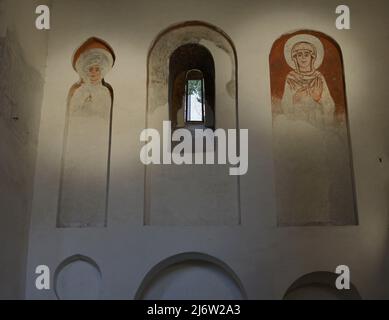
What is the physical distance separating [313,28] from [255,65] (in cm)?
111

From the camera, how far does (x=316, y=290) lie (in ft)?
22.9

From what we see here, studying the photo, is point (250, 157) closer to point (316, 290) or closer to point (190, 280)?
point (190, 280)

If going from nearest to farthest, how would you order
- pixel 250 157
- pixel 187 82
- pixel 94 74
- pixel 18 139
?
pixel 18 139
pixel 250 157
pixel 94 74
pixel 187 82

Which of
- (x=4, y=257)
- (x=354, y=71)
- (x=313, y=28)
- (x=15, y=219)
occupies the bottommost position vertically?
(x=4, y=257)

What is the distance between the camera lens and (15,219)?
6.69m

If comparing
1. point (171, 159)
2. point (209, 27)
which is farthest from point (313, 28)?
point (171, 159)

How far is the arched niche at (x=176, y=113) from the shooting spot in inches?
284

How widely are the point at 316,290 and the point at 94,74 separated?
15.2 ft

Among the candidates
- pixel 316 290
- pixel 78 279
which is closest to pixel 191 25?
pixel 78 279

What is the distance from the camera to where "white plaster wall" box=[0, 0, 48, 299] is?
643 centimetres

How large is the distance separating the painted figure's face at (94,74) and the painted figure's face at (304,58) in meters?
3.13

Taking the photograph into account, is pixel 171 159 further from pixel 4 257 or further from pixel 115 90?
pixel 4 257

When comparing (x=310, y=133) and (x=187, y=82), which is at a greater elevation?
(x=187, y=82)
